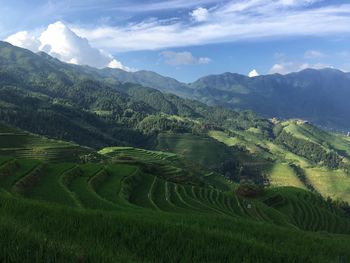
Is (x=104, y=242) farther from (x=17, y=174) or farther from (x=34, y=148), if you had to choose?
(x=34, y=148)

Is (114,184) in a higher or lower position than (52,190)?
lower

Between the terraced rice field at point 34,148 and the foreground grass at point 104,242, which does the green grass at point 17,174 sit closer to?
the foreground grass at point 104,242

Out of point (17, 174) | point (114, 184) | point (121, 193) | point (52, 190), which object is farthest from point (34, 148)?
point (52, 190)

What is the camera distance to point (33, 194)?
48.8 meters

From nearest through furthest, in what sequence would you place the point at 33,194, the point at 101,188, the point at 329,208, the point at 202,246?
the point at 202,246
the point at 33,194
the point at 101,188
the point at 329,208

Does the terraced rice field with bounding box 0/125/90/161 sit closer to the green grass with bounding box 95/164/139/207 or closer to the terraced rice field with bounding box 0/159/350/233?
the green grass with bounding box 95/164/139/207

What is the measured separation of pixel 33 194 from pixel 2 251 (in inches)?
1805

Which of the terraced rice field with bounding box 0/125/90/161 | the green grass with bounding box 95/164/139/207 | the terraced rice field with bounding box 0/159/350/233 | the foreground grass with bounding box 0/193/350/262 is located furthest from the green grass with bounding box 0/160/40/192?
the terraced rice field with bounding box 0/125/90/161

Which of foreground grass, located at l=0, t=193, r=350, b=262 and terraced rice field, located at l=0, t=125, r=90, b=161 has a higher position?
foreground grass, located at l=0, t=193, r=350, b=262

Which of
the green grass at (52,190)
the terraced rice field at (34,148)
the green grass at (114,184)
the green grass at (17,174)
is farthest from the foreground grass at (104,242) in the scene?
the terraced rice field at (34,148)

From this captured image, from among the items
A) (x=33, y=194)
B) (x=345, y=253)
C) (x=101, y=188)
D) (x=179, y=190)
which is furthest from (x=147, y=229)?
(x=179, y=190)

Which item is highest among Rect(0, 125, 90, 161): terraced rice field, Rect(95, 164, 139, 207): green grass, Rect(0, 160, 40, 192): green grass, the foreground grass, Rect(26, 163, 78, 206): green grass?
the foreground grass

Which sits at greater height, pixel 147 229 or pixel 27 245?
pixel 27 245

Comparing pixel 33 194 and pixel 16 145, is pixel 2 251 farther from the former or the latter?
pixel 16 145
